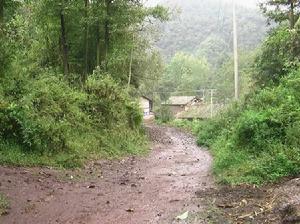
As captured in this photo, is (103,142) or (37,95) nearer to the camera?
(37,95)

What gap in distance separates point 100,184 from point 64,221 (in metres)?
3.94

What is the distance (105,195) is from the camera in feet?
34.4

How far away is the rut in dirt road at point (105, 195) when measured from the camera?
8328mm

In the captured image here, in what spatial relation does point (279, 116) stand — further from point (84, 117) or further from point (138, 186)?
point (84, 117)

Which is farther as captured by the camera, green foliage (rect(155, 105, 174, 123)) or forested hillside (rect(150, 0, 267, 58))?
forested hillside (rect(150, 0, 267, 58))

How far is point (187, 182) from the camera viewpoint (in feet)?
40.3

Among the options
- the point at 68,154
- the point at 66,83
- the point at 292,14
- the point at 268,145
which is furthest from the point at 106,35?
the point at 268,145

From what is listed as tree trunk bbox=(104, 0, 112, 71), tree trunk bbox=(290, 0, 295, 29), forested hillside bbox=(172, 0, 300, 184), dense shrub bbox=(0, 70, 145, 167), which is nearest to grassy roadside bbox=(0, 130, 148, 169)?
dense shrub bbox=(0, 70, 145, 167)

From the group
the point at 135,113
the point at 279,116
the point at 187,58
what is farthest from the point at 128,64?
the point at 187,58

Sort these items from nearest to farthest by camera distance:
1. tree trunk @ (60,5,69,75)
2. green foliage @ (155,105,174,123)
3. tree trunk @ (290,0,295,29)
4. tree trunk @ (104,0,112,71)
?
tree trunk @ (290,0,295,29), tree trunk @ (60,5,69,75), tree trunk @ (104,0,112,71), green foliage @ (155,105,174,123)

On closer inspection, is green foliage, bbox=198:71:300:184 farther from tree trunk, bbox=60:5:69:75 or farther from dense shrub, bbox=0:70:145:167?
tree trunk, bbox=60:5:69:75

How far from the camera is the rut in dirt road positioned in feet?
27.3

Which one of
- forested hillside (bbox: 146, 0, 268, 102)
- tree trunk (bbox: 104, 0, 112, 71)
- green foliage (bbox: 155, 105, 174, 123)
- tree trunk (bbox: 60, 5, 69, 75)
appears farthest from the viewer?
forested hillside (bbox: 146, 0, 268, 102)

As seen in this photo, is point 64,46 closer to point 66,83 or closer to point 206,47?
point 66,83
